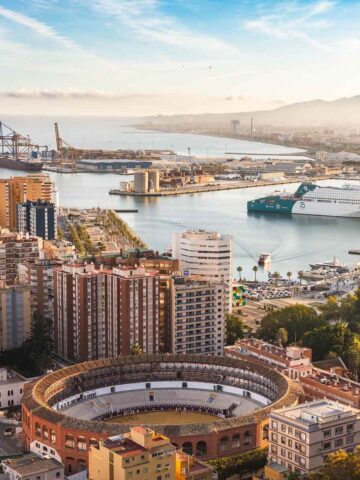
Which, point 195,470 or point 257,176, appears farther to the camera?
point 257,176

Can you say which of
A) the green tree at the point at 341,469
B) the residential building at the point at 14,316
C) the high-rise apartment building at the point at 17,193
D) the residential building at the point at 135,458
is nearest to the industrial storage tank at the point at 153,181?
the high-rise apartment building at the point at 17,193

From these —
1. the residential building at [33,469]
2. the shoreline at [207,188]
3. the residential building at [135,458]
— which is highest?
the shoreline at [207,188]

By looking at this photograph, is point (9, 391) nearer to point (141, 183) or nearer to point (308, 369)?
point (308, 369)

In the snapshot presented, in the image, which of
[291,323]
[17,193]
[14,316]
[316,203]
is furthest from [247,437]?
[316,203]

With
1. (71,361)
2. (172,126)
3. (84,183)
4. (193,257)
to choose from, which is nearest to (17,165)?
(84,183)

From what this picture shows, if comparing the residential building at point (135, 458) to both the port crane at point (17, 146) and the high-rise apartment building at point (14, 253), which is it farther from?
the port crane at point (17, 146)

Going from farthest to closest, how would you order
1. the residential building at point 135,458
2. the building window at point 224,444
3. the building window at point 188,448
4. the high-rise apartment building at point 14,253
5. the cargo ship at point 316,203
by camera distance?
the cargo ship at point 316,203
the high-rise apartment building at point 14,253
the building window at point 224,444
the building window at point 188,448
the residential building at point 135,458

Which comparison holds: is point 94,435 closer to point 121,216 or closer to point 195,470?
point 195,470
